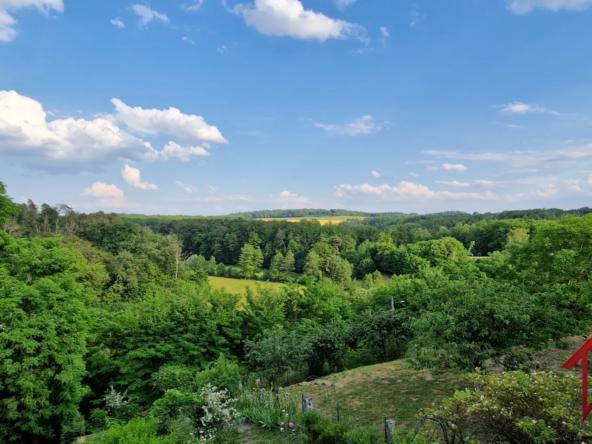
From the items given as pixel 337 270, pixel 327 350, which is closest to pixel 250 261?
pixel 337 270

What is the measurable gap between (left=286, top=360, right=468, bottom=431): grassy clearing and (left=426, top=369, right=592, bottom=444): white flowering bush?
255cm

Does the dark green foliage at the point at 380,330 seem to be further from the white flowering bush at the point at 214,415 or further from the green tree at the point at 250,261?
the green tree at the point at 250,261

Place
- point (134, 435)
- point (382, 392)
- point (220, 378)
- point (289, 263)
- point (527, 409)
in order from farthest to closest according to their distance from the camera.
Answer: point (289, 263) < point (220, 378) < point (382, 392) < point (134, 435) < point (527, 409)

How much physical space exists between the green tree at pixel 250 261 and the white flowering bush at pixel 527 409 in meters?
60.5

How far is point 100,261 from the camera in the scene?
3206cm

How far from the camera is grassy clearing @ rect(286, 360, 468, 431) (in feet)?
25.2

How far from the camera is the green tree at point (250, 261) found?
64.2 m

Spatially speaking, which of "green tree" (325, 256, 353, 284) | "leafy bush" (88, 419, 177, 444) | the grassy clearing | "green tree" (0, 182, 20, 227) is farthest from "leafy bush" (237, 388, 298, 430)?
"green tree" (325, 256, 353, 284)

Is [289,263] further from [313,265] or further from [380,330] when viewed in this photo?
[380,330]

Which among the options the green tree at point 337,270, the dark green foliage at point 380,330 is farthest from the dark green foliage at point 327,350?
the green tree at point 337,270

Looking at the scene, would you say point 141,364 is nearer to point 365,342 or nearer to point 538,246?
point 365,342

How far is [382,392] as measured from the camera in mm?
9195

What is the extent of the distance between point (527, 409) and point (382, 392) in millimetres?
5167

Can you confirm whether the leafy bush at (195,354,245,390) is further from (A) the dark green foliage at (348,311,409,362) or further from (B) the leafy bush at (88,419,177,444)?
(A) the dark green foliage at (348,311,409,362)
